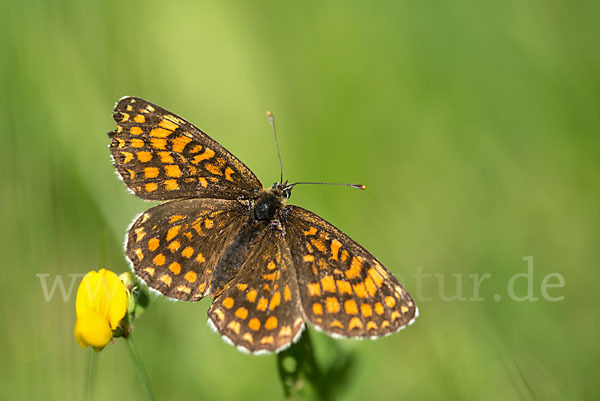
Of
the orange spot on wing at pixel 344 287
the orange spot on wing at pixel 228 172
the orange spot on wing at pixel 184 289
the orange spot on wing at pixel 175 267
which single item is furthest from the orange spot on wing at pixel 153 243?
the orange spot on wing at pixel 344 287

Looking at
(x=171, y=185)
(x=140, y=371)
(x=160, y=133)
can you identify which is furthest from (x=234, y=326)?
(x=160, y=133)

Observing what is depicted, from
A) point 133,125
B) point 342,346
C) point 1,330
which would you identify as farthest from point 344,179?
point 1,330

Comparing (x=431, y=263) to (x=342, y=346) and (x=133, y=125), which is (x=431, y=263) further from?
(x=133, y=125)

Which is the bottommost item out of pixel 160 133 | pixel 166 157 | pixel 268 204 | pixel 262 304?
pixel 262 304

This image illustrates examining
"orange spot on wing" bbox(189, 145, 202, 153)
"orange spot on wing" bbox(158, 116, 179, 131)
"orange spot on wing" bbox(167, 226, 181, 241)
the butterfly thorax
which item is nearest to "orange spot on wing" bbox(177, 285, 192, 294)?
"orange spot on wing" bbox(167, 226, 181, 241)

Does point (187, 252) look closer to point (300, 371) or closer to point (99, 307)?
point (99, 307)

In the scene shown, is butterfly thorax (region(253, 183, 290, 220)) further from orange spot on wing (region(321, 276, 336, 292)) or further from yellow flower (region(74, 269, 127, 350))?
yellow flower (region(74, 269, 127, 350))
